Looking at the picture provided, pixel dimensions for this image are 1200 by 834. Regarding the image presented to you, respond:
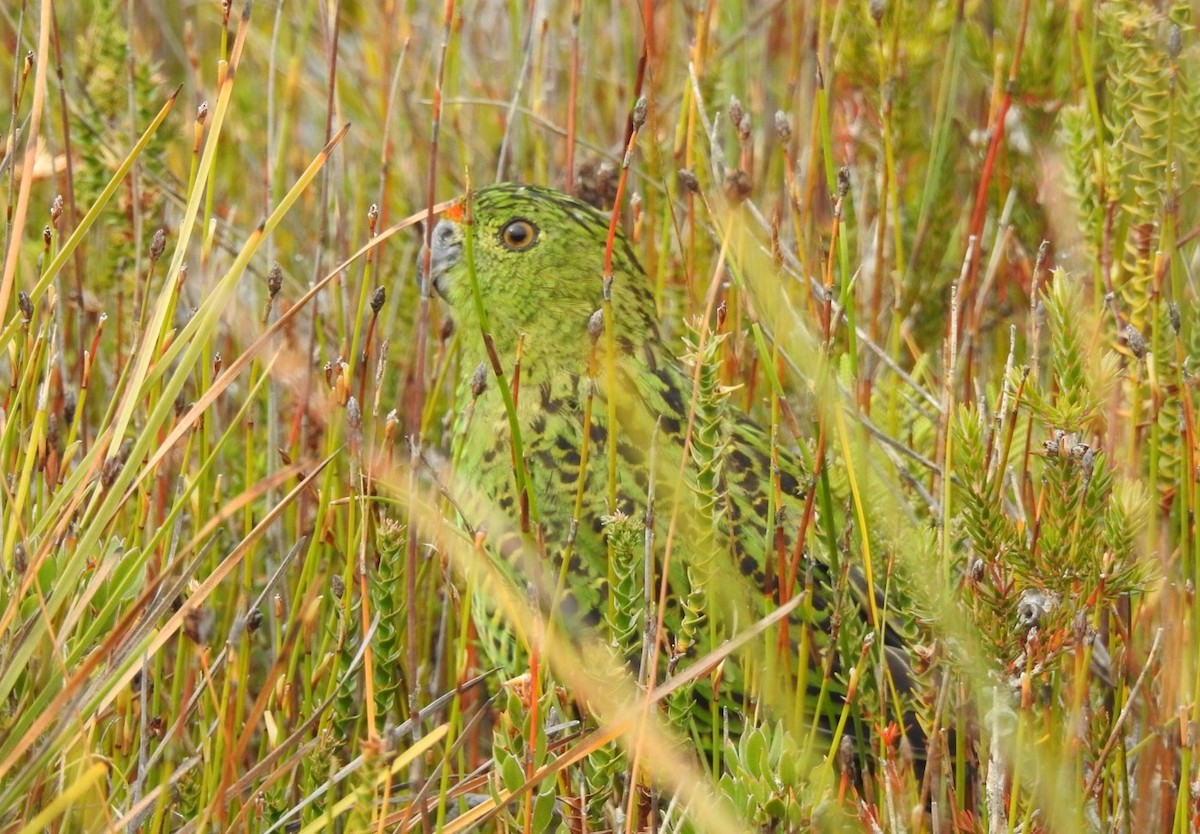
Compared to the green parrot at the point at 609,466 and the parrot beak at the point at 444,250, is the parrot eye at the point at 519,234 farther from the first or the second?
the parrot beak at the point at 444,250

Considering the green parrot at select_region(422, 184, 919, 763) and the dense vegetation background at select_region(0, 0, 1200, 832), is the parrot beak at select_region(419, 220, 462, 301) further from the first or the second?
the dense vegetation background at select_region(0, 0, 1200, 832)

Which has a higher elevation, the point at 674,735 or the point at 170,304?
the point at 170,304

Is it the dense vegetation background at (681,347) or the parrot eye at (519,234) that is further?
the parrot eye at (519,234)

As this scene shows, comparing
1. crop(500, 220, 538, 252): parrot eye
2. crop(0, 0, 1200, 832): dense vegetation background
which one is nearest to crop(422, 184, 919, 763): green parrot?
crop(500, 220, 538, 252): parrot eye

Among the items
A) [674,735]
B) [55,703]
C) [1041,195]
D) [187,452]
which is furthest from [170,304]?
[1041,195]

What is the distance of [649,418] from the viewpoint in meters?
2.52

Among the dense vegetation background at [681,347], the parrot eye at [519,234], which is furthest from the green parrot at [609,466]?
the dense vegetation background at [681,347]

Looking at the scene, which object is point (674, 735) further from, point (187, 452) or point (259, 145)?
point (259, 145)

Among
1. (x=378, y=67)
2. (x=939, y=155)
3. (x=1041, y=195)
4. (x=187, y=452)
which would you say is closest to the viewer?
(x=187, y=452)

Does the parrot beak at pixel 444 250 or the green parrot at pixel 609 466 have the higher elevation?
the parrot beak at pixel 444 250

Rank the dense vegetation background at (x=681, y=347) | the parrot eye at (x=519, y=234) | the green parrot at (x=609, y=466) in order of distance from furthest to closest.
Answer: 1. the parrot eye at (x=519, y=234)
2. the green parrot at (x=609, y=466)
3. the dense vegetation background at (x=681, y=347)

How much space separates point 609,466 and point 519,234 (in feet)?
2.92

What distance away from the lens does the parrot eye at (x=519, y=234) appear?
2707 millimetres

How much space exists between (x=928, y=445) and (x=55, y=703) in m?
1.63
